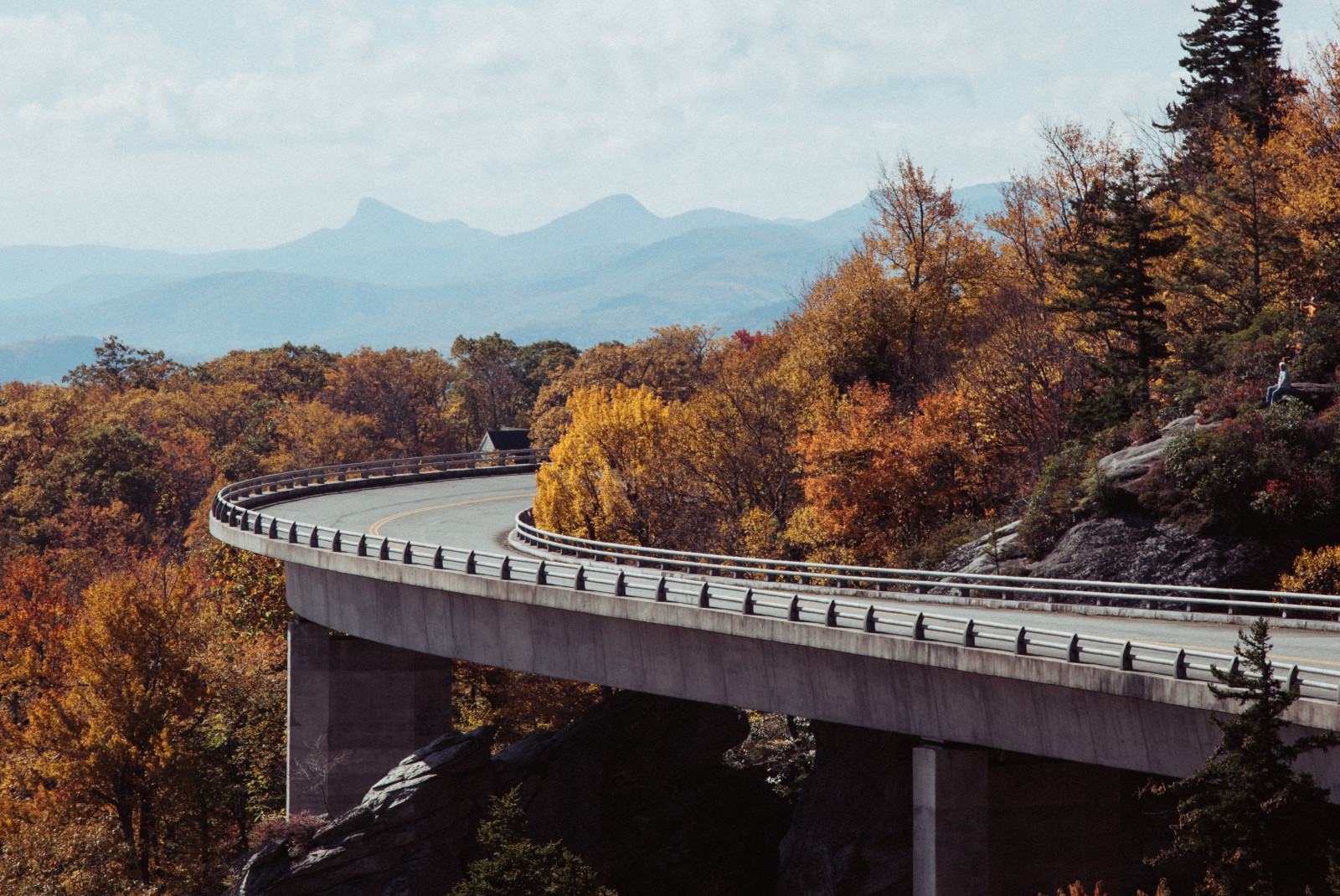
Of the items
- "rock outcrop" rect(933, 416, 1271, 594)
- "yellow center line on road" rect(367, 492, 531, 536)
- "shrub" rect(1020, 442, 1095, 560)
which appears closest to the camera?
"rock outcrop" rect(933, 416, 1271, 594)

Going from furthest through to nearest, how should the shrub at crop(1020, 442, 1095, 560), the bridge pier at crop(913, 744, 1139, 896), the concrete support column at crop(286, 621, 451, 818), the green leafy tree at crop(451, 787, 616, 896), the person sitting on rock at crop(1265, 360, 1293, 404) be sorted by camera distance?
the concrete support column at crop(286, 621, 451, 818) → the shrub at crop(1020, 442, 1095, 560) → the person sitting on rock at crop(1265, 360, 1293, 404) → the green leafy tree at crop(451, 787, 616, 896) → the bridge pier at crop(913, 744, 1139, 896)

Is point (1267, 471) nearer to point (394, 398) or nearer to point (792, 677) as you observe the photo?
point (792, 677)

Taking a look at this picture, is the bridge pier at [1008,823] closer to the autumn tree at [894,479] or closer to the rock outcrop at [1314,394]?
the rock outcrop at [1314,394]

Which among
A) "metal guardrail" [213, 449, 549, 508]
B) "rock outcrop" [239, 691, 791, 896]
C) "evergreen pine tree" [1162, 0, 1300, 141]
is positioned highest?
"evergreen pine tree" [1162, 0, 1300, 141]

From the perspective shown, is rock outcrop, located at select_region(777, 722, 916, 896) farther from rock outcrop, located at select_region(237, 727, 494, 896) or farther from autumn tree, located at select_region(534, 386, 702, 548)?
autumn tree, located at select_region(534, 386, 702, 548)

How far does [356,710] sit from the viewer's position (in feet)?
130

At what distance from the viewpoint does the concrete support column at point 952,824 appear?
76.6ft

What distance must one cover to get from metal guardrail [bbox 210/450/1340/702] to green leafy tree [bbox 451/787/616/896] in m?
6.15

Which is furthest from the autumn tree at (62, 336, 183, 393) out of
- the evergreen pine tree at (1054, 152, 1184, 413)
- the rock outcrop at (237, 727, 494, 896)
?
the evergreen pine tree at (1054, 152, 1184, 413)

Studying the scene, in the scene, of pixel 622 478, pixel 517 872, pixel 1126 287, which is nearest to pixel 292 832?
pixel 517 872

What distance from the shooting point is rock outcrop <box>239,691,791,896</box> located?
31828mm

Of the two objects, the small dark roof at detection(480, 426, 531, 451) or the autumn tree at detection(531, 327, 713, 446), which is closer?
the autumn tree at detection(531, 327, 713, 446)

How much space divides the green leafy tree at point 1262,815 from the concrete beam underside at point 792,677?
7.09 ft

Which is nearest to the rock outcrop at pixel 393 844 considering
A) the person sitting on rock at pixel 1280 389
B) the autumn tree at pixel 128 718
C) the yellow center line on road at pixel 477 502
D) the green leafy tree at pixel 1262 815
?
the autumn tree at pixel 128 718
